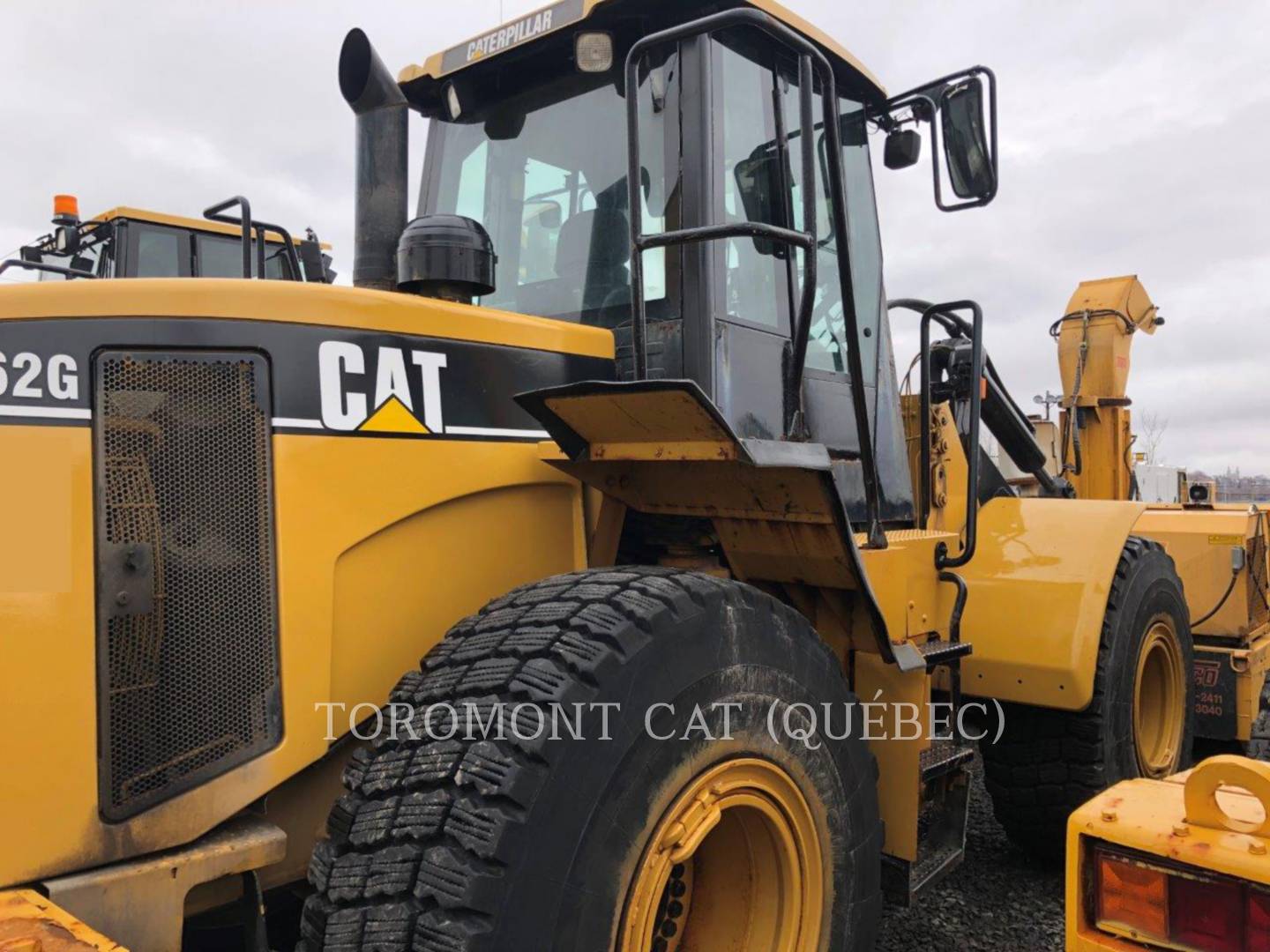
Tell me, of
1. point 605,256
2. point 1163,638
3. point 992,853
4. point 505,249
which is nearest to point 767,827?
point 605,256

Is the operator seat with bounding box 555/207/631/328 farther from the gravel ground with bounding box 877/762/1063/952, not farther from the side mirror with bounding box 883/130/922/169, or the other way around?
the gravel ground with bounding box 877/762/1063/952

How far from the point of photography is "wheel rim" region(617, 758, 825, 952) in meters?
2.22

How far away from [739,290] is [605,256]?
388 mm

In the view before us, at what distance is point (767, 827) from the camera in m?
2.25

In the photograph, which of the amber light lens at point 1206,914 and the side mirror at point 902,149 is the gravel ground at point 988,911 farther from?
the side mirror at point 902,149

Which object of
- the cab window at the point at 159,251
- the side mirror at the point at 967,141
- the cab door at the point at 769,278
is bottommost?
the cab door at the point at 769,278

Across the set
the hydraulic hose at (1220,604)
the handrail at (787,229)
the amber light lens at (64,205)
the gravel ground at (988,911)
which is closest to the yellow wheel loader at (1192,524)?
the hydraulic hose at (1220,604)

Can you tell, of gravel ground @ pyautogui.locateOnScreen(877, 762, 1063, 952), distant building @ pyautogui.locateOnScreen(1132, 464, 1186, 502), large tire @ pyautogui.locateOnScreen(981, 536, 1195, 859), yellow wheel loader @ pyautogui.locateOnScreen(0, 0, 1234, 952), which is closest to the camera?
yellow wheel loader @ pyautogui.locateOnScreen(0, 0, 1234, 952)

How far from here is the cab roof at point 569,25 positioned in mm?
2719

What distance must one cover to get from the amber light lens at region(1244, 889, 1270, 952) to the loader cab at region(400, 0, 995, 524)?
1437mm

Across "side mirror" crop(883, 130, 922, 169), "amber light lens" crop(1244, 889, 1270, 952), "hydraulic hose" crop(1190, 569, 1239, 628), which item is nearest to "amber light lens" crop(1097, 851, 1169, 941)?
"amber light lens" crop(1244, 889, 1270, 952)

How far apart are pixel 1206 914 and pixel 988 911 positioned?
212 centimetres

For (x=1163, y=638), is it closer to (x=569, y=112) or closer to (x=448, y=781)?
(x=569, y=112)

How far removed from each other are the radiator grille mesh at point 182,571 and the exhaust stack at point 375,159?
2.07 ft
